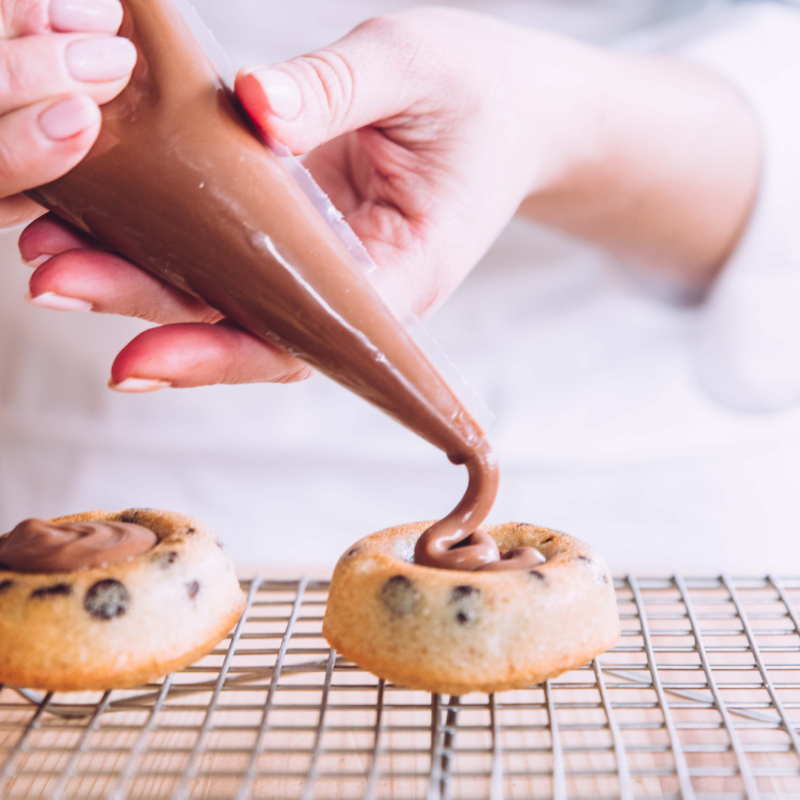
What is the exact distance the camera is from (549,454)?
1458 millimetres

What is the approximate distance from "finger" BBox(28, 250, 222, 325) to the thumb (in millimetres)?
231

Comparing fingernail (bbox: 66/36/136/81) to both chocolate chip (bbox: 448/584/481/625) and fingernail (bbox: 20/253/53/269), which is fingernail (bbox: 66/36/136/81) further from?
chocolate chip (bbox: 448/584/481/625)

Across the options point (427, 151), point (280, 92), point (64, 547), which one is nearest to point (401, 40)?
point (427, 151)

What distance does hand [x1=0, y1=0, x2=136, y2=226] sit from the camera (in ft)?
2.07

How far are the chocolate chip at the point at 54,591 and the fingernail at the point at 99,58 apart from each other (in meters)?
0.45

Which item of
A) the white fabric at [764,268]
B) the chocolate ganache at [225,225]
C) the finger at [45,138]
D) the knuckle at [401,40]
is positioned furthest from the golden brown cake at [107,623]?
the white fabric at [764,268]

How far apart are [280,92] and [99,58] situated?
155 mm

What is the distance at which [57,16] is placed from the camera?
2.15 feet

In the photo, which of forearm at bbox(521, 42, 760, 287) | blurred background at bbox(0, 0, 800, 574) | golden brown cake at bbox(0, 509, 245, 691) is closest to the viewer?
golden brown cake at bbox(0, 509, 245, 691)

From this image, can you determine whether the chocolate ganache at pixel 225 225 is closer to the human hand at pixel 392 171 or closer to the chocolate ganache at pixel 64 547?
the human hand at pixel 392 171

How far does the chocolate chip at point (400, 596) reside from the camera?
0.78 metres

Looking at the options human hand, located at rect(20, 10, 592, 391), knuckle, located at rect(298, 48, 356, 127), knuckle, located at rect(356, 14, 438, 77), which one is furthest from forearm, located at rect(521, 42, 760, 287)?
knuckle, located at rect(298, 48, 356, 127)

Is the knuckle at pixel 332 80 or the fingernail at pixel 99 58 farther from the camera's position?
the knuckle at pixel 332 80

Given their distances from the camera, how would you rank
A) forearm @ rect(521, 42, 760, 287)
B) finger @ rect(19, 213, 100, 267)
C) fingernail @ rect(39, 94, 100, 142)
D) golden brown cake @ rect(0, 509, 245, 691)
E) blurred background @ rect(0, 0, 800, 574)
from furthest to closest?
blurred background @ rect(0, 0, 800, 574), forearm @ rect(521, 42, 760, 287), finger @ rect(19, 213, 100, 267), golden brown cake @ rect(0, 509, 245, 691), fingernail @ rect(39, 94, 100, 142)
